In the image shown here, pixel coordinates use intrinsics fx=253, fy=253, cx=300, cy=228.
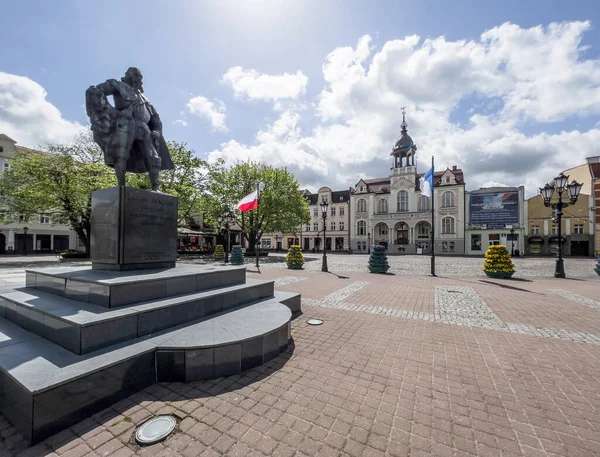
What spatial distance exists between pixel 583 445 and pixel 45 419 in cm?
513

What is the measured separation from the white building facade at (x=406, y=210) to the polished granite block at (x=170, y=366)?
148ft

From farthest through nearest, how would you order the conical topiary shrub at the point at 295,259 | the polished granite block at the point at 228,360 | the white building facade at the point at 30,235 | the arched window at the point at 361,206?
the arched window at the point at 361,206 → the white building facade at the point at 30,235 → the conical topiary shrub at the point at 295,259 → the polished granite block at the point at 228,360

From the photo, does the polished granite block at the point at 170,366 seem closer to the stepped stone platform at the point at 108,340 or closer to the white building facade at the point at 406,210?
the stepped stone platform at the point at 108,340

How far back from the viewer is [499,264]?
46.1ft

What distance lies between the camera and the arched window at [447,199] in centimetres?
4322

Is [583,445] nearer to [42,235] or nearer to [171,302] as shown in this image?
[171,302]

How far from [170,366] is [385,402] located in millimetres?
2816

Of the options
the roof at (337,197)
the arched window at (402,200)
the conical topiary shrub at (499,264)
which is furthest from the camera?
the roof at (337,197)

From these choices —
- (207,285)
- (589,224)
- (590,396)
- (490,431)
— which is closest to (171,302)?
(207,285)

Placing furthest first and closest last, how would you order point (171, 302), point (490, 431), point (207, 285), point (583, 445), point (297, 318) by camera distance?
point (297, 318) → point (207, 285) → point (171, 302) → point (490, 431) → point (583, 445)

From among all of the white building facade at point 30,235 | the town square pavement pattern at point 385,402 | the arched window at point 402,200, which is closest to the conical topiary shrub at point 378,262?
the town square pavement pattern at point 385,402

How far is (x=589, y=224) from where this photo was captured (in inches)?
1475

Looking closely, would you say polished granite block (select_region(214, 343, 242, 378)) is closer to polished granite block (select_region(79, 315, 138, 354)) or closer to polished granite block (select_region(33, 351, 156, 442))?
polished granite block (select_region(33, 351, 156, 442))

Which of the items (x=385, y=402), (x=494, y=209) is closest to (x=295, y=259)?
(x=385, y=402)
